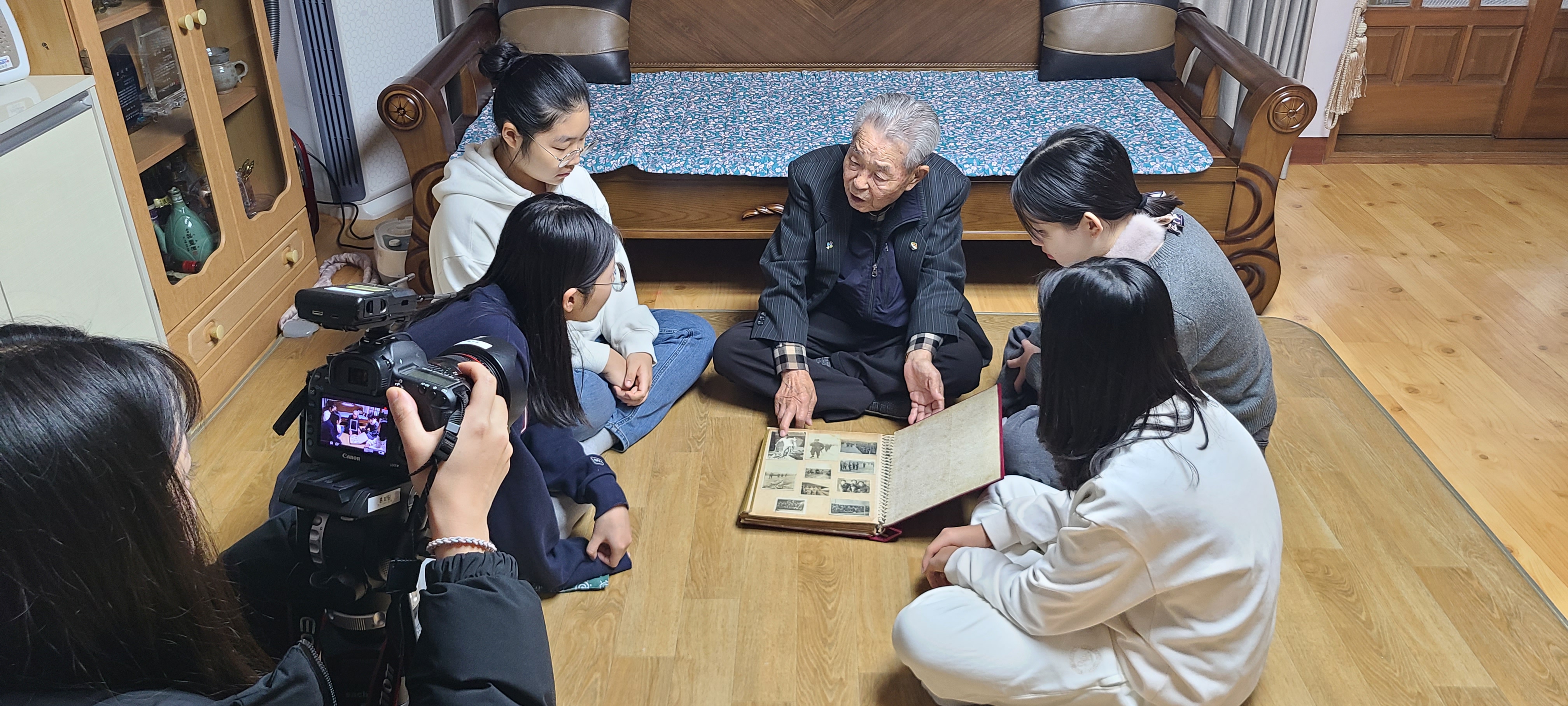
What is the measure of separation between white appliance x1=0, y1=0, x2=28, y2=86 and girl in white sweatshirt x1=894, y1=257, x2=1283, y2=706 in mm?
1835

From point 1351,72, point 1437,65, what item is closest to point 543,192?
point 1351,72

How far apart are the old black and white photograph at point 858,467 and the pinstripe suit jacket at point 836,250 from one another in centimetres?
33

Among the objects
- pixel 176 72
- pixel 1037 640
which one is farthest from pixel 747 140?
pixel 1037 640

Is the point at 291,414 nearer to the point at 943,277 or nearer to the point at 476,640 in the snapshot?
the point at 476,640

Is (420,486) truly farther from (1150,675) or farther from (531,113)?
(531,113)

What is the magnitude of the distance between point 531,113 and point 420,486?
111 centimetres

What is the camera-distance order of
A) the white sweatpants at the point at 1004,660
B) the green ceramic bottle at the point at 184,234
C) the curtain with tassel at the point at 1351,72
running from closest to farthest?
the white sweatpants at the point at 1004,660
the green ceramic bottle at the point at 184,234
the curtain with tassel at the point at 1351,72

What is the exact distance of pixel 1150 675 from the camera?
1.35 meters

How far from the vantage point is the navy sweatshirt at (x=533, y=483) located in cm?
149

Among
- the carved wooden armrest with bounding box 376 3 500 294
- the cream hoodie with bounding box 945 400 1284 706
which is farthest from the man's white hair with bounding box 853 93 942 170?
the carved wooden armrest with bounding box 376 3 500 294

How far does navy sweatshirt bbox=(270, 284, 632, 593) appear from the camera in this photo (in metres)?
1.49

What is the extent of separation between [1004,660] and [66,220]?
1749 millimetres

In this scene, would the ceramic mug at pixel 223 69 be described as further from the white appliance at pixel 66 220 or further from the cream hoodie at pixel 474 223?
the cream hoodie at pixel 474 223

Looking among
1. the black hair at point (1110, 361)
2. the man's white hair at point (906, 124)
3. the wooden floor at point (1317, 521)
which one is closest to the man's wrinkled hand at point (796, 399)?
the wooden floor at point (1317, 521)
